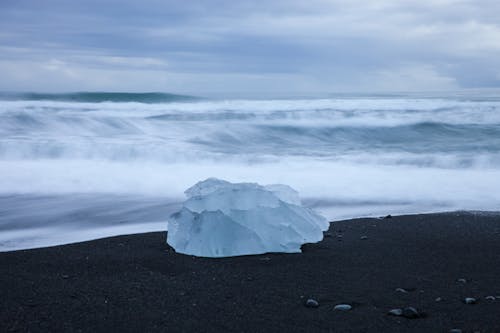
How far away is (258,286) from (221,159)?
715 cm

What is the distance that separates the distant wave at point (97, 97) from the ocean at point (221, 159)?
80cm

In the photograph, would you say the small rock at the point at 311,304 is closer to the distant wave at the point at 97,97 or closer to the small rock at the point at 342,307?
the small rock at the point at 342,307

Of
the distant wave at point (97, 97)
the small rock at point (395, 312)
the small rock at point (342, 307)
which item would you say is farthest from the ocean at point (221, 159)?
the small rock at point (395, 312)

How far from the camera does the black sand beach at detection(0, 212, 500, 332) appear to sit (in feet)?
9.46

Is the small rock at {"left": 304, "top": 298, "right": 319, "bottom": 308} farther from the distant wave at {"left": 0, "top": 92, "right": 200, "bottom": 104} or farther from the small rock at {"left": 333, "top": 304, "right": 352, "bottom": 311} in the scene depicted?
the distant wave at {"left": 0, "top": 92, "right": 200, "bottom": 104}

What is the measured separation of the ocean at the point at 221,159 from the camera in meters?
6.13

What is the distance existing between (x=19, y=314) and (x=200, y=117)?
15.1 m

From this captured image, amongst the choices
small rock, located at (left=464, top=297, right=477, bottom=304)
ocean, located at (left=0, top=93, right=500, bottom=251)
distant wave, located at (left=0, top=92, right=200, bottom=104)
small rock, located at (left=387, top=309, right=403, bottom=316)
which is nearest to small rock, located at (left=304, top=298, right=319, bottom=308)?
small rock, located at (left=387, top=309, right=403, bottom=316)

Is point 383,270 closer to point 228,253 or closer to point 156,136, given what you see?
point 228,253

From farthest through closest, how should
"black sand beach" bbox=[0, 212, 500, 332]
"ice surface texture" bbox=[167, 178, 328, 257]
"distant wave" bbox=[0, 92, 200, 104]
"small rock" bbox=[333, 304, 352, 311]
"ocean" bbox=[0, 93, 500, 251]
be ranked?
"distant wave" bbox=[0, 92, 200, 104], "ocean" bbox=[0, 93, 500, 251], "ice surface texture" bbox=[167, 178, 328, 257], "small rock" bbox=[333, 304, 352, 311], "black sand beach" bbox=[0, 212, 500, 332]

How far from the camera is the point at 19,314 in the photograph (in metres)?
2.93

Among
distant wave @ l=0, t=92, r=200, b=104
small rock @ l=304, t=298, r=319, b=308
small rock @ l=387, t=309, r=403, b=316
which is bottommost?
small rock @ l=304, t=298, r=319, b=308

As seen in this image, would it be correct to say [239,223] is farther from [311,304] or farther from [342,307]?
[342,307]

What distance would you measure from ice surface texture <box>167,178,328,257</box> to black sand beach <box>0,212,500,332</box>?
0.10m
